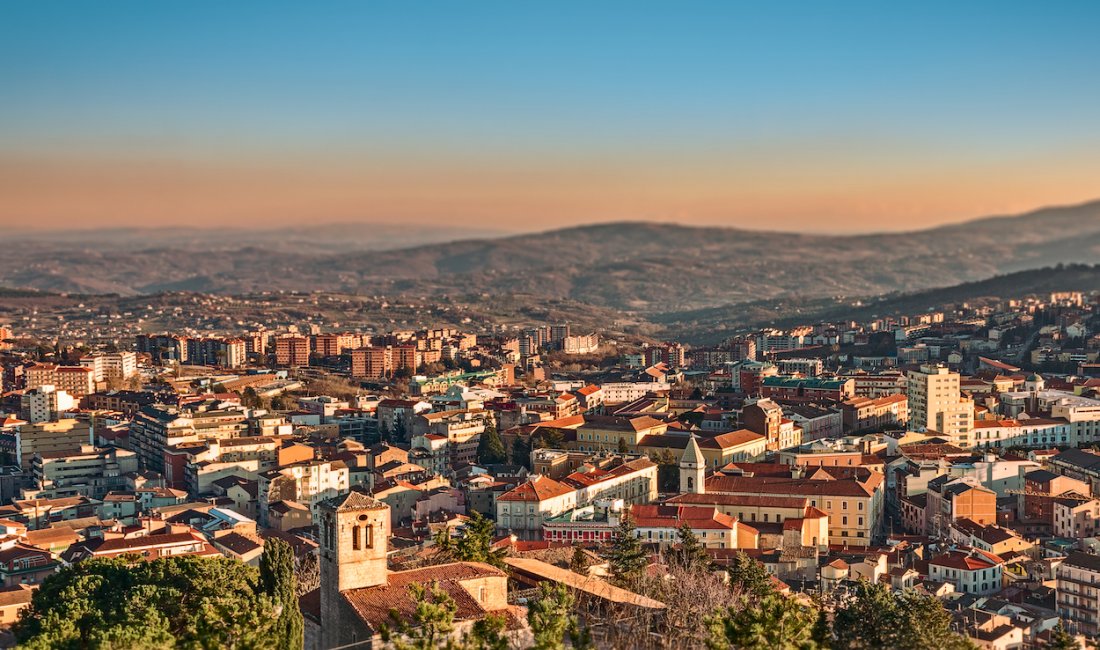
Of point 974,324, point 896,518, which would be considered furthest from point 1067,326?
point 896,518

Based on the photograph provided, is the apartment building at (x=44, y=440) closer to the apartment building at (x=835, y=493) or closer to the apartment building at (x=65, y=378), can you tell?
the apartment building at (x=65, y=378)

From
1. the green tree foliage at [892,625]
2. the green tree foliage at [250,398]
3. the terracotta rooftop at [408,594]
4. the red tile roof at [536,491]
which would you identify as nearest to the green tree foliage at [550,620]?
the terracotta rooftop at [408,594]

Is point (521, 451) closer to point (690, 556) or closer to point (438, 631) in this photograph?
point (690, 556)

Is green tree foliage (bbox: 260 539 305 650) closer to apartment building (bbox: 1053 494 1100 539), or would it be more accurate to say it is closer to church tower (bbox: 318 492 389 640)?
church tower (bbox: 318 492 389 640)

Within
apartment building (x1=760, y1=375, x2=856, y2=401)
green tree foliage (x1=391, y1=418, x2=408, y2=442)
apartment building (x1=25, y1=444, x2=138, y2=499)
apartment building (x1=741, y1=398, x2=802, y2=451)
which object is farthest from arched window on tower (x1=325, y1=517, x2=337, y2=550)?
apartment building (x1=760, y1=375, x2=856, y2=401)

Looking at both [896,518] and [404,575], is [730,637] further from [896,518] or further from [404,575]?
[896,518]

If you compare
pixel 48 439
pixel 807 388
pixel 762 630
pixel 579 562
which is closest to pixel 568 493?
pixel 579 562
